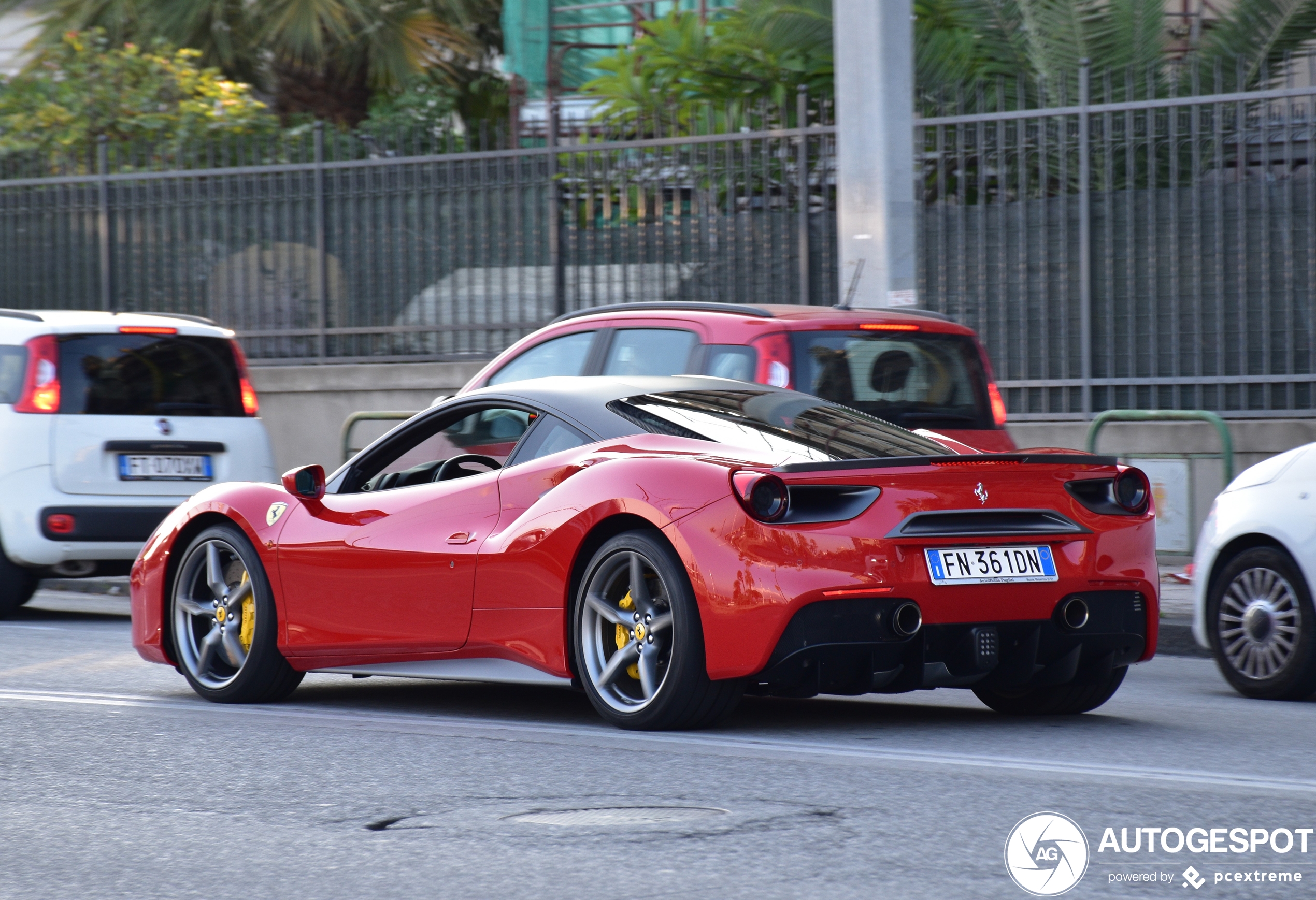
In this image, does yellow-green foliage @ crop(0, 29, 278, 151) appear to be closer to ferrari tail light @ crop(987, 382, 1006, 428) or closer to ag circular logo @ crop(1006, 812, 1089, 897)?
ferrari tail light @ crop(987, 382, 1006, 428)

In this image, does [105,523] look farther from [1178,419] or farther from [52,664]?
[1178,419]

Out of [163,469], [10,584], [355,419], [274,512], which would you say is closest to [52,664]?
[274,512]

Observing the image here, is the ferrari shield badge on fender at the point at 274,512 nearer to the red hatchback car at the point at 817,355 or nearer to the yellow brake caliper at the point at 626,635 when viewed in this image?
the yellow brake caliper at the point at 626,635

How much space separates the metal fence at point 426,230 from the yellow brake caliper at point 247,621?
7697mm

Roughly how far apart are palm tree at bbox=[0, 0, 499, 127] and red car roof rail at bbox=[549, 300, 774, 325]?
11334 mm

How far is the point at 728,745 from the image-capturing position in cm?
588

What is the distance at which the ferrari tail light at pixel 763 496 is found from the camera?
18.8ft

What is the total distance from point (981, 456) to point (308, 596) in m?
2.59

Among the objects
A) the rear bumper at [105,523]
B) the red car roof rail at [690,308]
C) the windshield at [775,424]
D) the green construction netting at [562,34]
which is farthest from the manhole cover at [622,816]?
the green construction netting at [562,34]

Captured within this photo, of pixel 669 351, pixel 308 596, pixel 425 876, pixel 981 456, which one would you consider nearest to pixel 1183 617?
pixel 669 351

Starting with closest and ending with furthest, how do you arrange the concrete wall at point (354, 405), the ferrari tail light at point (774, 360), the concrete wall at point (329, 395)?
the ferrari tail light at point (774, 360) → the concrete wall at point (354, 405) → the concrete wall at point (329, 395)

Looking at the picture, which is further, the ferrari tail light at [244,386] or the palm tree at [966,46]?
the palm tree at [966,46]

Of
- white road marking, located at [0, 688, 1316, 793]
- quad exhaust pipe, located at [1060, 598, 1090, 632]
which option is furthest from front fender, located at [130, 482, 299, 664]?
quad exhaust pipe, located at [1060, 598, 1090, 632]

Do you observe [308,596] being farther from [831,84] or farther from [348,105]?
[348,105]
